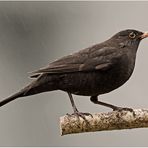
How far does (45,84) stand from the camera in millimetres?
8789

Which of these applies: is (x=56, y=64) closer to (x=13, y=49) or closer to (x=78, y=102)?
(x=78, y=102)

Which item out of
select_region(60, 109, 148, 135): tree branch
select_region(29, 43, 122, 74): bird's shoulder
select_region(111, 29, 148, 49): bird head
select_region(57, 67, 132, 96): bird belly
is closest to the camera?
select_region(60, 109, 148, 135): tree branch

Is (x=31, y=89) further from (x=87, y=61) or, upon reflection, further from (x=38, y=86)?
(x=87, y=61)

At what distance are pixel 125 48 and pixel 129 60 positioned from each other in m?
0.30

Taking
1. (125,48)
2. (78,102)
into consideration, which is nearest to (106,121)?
(125,48)

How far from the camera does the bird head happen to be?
29.9ft

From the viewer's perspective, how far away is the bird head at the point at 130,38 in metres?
9.12

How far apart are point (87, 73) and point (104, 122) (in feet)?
3.79

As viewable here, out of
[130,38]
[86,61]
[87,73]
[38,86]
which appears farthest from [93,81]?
[130,38]

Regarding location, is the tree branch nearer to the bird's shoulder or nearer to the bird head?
the bird's shoulder

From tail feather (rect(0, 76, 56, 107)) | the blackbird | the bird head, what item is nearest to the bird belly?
the blackbird

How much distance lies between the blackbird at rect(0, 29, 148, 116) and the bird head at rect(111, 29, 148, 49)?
0.06 metres

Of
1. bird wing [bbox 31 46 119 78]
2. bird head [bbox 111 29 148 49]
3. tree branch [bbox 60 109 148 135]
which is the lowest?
tree branch [bbox 60 109 148 135]

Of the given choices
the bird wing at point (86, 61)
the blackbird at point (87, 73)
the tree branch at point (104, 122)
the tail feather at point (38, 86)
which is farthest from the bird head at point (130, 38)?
the tree branch at point (104, 122)
